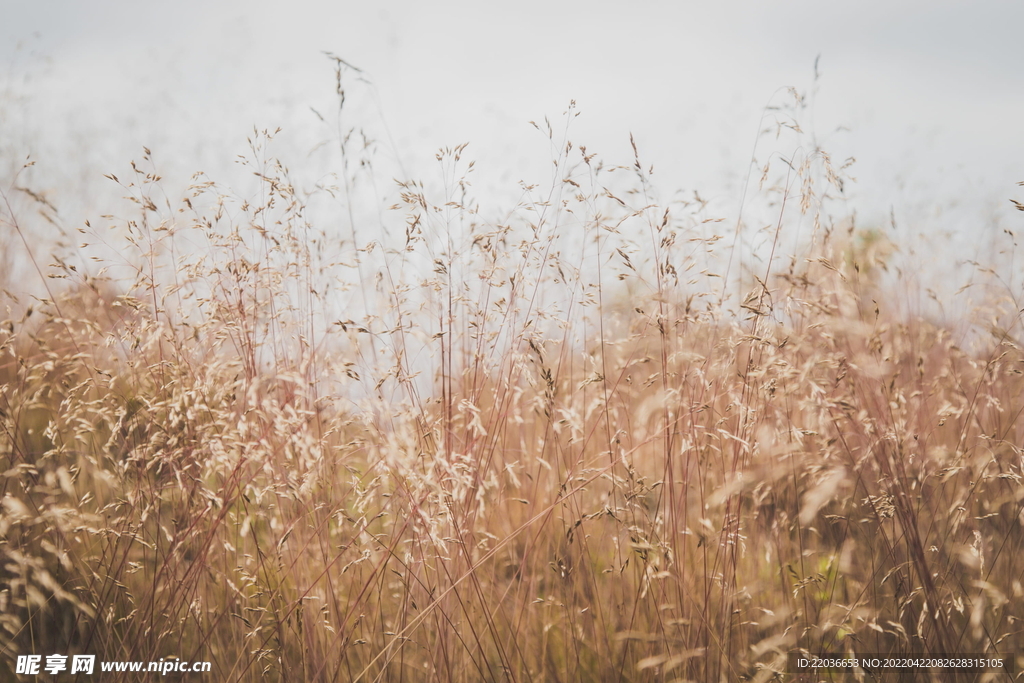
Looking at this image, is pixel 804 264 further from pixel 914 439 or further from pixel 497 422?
pixel 497 422

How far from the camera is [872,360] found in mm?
1588

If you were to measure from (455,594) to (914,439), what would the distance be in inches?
52.0

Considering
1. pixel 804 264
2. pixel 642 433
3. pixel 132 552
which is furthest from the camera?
pixel 804 264

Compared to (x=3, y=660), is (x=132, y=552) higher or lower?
higher

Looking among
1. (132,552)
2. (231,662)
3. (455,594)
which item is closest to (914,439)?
(455,594)

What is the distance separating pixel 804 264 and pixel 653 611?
1.47 meters

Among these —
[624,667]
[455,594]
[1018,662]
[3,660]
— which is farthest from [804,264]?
[3,660]

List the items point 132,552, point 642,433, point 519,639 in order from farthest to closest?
point 642,433 < point 132,552 < point 519,639

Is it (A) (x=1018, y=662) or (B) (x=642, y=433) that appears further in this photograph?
(B) (x=642, y=433)

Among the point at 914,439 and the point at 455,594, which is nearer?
the point at 455,594

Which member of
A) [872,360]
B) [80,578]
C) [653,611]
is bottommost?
[653,611]

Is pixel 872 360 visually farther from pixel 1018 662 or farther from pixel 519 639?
pixel 519 639

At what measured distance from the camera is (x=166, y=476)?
1.64 m

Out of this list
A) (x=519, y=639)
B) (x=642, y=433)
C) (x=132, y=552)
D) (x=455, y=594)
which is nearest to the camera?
(x=455, y=594)
